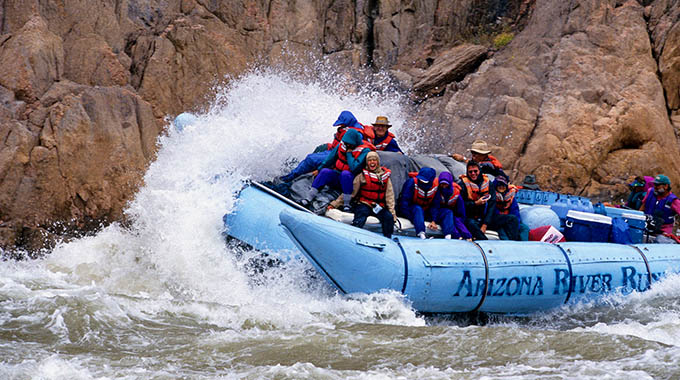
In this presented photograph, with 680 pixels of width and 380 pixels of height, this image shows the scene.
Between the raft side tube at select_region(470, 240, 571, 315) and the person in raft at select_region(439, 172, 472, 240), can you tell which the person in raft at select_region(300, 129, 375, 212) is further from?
the raft side tube at select_region(470, 240, 571, 315)

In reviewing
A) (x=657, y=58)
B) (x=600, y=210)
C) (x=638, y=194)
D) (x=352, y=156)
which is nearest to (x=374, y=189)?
(x=352, y=156)

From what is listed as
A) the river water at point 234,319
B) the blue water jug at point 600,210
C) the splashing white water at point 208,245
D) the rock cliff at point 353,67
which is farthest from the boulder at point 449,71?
the blue water jug at point 600,210

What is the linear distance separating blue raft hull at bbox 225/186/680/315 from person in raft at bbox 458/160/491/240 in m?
0.58

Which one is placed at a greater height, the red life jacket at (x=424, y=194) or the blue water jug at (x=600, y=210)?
the red life jacket at (x=424, y=194)

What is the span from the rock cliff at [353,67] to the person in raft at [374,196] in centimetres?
420

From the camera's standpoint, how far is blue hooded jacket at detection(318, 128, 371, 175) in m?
5.98

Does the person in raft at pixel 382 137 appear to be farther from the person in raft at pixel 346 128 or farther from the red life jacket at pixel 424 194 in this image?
the red life jacket at pixel 424 194

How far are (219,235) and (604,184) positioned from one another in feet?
21.4

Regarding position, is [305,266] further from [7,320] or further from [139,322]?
[7,320]

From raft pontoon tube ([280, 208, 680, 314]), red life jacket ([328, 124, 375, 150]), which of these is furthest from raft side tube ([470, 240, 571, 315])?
red life jacket ([328, 124, 375, 150])

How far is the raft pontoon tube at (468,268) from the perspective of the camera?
520 cm

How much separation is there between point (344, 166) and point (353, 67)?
638 cm

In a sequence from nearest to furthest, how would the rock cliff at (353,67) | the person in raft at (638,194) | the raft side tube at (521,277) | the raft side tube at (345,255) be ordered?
the raft side tube at (345,255), the raft side tube at (521,277), the person in raft at (638,194), the rock cliff at (353,67)

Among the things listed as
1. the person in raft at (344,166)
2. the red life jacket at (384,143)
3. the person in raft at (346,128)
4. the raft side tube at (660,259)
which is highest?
the person in raft at (346,128)
